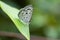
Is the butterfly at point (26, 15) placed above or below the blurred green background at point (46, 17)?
below

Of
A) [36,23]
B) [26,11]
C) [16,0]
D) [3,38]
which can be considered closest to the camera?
[26,11]

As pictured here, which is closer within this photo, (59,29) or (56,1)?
(59,29)

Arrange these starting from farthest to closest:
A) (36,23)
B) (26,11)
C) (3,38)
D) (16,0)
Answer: (36,23) < (16,0) < (3,38) < (26,11)

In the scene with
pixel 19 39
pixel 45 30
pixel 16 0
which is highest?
pixel 16 0

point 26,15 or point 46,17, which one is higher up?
point 46,17

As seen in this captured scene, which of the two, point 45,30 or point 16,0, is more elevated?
point 16,0

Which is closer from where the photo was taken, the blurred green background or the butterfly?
the butterfly

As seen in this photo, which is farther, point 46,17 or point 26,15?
point 46,17

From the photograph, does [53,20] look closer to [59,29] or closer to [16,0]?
[59,29]

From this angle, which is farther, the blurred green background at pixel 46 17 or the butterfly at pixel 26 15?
the blurred green background at pixel 46 17

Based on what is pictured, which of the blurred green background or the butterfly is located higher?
the blurred green background

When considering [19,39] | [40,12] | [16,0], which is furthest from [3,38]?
[40,12]
